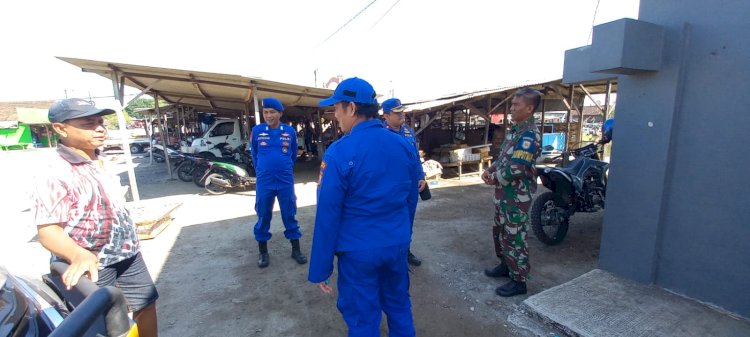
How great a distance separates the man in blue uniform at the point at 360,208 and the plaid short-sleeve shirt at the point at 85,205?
3.55 ft

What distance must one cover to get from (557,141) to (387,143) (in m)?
13.8

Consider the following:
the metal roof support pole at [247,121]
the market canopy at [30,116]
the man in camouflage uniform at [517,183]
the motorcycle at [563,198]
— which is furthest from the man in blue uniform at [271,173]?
the market canopy at [30,116]

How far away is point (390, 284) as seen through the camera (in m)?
2.04

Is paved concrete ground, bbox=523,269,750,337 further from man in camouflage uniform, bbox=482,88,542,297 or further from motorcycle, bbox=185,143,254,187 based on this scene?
motorcycle, bbox=185,143,254,187

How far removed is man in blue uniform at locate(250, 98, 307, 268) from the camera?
379 cm

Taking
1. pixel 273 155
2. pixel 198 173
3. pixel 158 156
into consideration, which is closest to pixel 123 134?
pixel 198 173

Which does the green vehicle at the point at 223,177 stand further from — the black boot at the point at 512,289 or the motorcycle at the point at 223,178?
the black boot at the point at 512,289

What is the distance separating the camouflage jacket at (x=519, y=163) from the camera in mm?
2863

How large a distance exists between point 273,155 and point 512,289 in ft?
8.88

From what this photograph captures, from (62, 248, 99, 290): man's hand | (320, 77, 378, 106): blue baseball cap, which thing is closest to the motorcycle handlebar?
(62, 248, 99, 290): man's hand

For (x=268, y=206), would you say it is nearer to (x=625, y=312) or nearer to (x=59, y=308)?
(x=59, y=308)

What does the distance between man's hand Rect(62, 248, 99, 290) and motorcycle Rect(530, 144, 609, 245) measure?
4.02 metres

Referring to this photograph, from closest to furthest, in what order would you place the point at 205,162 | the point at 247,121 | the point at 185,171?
the point at 205,162 < the point at 185,171 < the point at 247,121

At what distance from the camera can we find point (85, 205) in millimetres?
1762
